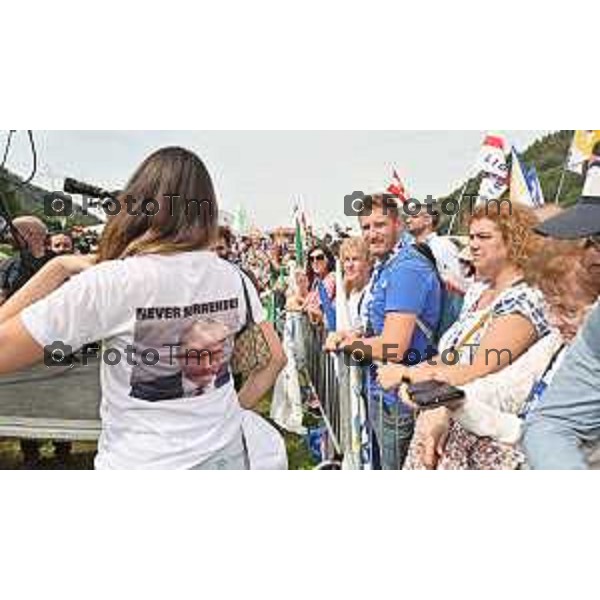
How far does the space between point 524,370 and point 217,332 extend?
41.7 inches

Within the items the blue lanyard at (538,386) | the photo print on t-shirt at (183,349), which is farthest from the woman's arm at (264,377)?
the blue lanyard at (538,386)

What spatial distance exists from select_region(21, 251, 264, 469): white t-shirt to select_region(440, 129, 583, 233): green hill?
1067 mm

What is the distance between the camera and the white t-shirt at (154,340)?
2.72 meters

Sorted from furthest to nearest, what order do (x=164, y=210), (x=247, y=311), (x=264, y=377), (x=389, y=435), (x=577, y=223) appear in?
(x=389, y=435) → (x=264, y=377) → (x=247, y=311) → (x=164, y=210) → (x=577, y=223)

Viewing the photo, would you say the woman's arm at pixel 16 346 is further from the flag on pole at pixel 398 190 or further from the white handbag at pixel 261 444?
the flag on pole at pixel 398 190

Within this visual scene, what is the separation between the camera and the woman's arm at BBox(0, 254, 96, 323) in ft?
9.80

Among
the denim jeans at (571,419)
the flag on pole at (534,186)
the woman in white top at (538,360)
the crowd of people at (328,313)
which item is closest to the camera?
the denim jeans at (571,419)

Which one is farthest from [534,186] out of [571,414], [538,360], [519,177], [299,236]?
[571,414]

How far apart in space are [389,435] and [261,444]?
0.52m

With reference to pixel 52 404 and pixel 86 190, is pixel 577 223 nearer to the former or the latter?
pixel 86 190

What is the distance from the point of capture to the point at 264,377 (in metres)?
3.19

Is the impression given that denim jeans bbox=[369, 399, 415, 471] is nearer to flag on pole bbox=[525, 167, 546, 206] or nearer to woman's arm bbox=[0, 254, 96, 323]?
flag on pole bbox=[525, 167, 546, 206]

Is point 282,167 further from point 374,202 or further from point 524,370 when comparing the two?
point 524,370
